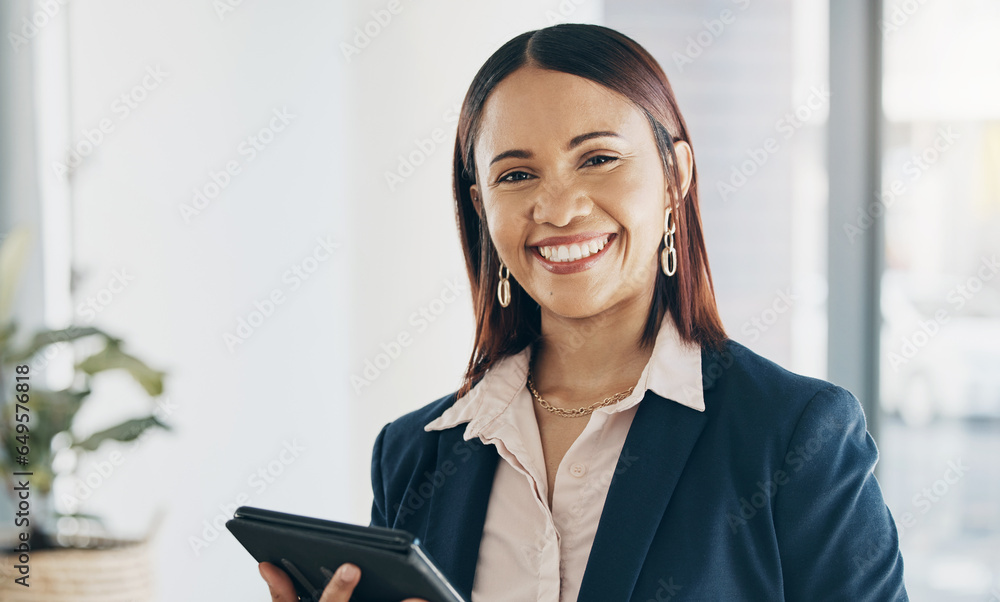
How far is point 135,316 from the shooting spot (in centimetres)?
254

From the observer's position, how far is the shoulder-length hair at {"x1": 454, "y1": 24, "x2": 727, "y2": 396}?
49.0 inches

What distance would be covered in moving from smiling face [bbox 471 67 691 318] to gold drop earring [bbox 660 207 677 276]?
0.07 feet

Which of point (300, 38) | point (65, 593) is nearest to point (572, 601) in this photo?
point (65, 593)

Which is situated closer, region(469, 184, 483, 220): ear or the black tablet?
the black tablet

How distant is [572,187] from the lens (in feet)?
4.04

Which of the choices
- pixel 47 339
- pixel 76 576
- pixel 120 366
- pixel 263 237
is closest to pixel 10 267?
pixel 47 339

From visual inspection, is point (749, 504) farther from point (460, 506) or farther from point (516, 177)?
point (516, 177)

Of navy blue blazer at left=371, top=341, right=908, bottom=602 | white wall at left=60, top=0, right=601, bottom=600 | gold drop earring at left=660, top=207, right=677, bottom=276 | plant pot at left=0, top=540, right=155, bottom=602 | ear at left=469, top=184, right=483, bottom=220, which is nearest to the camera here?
navy blue blazer at left=371, top=341, right=908, bottom=602

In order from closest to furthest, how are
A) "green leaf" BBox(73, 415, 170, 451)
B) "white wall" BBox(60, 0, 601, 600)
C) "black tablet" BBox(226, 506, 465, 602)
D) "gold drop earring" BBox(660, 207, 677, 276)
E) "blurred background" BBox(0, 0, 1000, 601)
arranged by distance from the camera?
"black tablet" BBox(226, 506, 465, 602)
"gold drop earring" BBox(660, 207, 677, 276)
"green leaf" BBox(73, 415, 170, 451)
"blurred background" BBox(0, 0, 1000, 601)
"white wall" BBox(60, 0, 601, 600)

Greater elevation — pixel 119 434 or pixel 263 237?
→ pixel 263 237

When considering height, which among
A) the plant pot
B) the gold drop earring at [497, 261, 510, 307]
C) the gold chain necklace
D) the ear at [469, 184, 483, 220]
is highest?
the ear at [469, 184, 483, 220]

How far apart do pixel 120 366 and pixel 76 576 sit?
1.61 ft

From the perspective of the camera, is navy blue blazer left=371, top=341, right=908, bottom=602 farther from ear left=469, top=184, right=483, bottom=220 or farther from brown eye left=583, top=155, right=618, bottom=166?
ear left=469, top=184, right=483, bottom=220

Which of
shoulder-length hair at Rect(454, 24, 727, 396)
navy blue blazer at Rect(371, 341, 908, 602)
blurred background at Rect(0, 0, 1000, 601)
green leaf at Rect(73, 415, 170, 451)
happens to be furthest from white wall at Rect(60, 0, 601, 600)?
navy blue blazer at Rect(371, 341, 908, 602)
